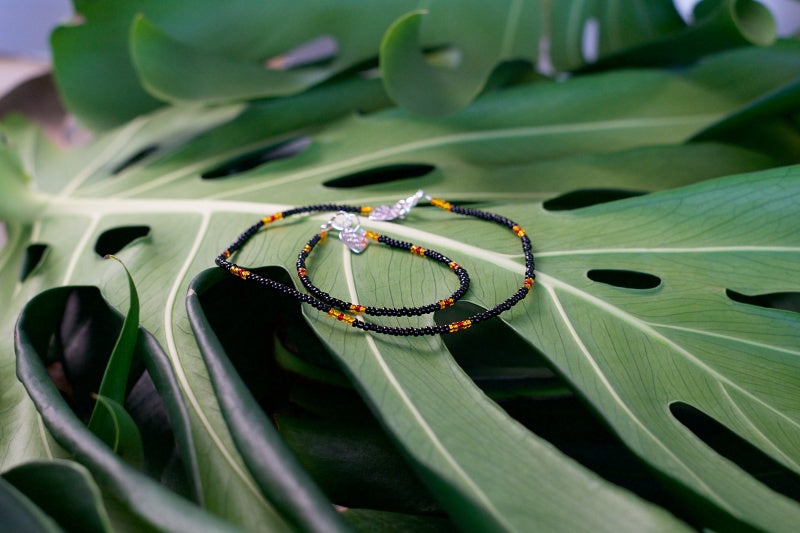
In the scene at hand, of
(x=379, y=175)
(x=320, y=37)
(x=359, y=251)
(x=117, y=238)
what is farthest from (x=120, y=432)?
(x=320, y=37)

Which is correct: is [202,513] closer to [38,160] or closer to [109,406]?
[109,406]

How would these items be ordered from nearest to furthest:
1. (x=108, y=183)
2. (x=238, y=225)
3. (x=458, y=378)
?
1. (x=458, y=378)
2. (x=238, y=225)
3. (x=108, y=183)

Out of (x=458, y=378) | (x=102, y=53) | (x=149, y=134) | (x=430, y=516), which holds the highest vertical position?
(x=102, y=53)

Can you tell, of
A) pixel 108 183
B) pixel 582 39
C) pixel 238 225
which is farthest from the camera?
pixel 582 39

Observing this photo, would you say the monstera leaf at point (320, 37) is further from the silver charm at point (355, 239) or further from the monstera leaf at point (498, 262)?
the silver charm at point (355, 239)

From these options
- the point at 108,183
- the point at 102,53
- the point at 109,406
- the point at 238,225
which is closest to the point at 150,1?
the point at 102,53

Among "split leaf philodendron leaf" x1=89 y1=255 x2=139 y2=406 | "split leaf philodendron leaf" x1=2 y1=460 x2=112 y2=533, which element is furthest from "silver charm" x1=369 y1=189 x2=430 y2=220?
"split leaf philodendron leaf" x1=2 y1=460 x2=112 y2=533

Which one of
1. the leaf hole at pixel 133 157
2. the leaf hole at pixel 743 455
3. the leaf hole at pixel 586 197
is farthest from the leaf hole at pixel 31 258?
the leaf hole at pixel 743 455
